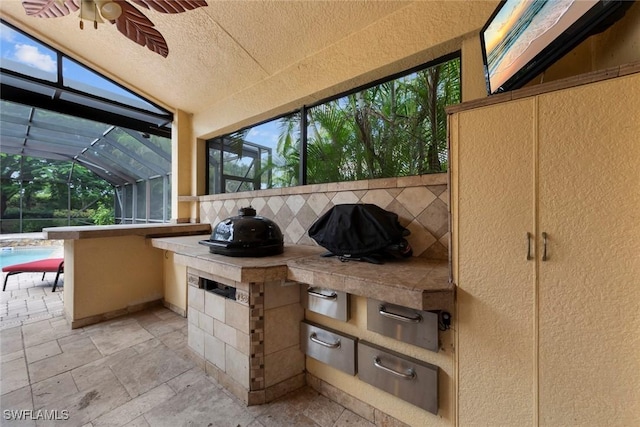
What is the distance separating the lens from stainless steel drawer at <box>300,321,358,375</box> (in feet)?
4.77

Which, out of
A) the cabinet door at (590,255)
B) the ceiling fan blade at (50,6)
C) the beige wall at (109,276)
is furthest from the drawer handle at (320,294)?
the beige wall at (109,276)

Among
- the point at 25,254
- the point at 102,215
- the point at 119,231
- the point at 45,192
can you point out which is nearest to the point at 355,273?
the point at 119,231

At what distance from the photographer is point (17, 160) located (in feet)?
24.8

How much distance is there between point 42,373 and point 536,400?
9.76ft

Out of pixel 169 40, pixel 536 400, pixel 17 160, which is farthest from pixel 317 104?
pixel 17 160

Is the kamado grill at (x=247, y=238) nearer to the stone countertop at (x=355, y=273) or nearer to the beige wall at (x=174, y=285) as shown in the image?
the stone countertop at (x=355, y=273)

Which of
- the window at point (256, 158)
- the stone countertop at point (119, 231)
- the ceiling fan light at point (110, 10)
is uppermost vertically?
the ceiling fan light at point (110, 10)

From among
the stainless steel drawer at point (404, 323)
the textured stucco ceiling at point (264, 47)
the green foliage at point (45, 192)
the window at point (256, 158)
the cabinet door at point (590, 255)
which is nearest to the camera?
the cabinet door at point (590, 255)

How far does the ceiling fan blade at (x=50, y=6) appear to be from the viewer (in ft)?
4.74

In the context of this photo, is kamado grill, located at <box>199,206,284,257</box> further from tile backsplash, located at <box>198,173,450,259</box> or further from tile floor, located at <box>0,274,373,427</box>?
tile floor, located at <box>0,274,373,427</box>

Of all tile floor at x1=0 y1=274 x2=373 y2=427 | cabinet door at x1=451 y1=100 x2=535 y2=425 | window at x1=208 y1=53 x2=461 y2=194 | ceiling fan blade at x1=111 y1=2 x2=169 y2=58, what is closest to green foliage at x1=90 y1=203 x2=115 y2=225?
tile floor at x1=0 y1=274 x2=373 y2=427

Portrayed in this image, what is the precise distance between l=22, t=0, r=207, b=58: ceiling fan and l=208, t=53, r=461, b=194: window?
3.87ft

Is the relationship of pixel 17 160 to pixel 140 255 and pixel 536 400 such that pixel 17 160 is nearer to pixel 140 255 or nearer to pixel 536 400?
pixel 140 255

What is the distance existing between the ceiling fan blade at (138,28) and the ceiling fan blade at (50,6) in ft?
0.68
